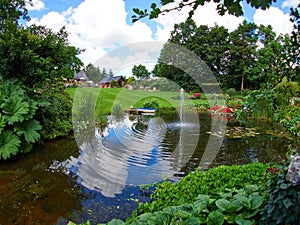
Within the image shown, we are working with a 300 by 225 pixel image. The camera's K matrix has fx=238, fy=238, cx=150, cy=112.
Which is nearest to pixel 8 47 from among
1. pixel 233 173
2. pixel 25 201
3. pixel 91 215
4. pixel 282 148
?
pixel 25 201

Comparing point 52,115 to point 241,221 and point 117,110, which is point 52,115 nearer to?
point 117,110

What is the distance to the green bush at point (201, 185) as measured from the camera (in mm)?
3174

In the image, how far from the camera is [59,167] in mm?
4953

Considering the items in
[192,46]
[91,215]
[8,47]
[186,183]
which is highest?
[192,46]

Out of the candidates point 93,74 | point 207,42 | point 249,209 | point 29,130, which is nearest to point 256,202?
point 249,209

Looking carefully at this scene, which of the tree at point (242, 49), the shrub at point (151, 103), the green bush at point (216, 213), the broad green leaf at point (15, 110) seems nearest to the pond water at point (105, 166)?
the broad green leaf at point (15, 110)

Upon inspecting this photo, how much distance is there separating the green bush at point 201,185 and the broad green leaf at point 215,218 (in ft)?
3.29

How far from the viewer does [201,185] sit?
11.2 ft

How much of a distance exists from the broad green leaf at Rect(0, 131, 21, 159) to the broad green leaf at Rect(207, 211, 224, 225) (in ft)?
13.9

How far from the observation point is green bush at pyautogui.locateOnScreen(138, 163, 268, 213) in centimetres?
317

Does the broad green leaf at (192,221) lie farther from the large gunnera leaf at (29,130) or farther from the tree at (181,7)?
the large gunnera leaf at (29,130)

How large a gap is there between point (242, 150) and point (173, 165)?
236cm

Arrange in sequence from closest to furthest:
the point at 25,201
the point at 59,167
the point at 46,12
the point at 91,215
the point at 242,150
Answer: the point at 91,215, the point at 25,201, the point at 59,167, the point at 242,150, the point at 46,12

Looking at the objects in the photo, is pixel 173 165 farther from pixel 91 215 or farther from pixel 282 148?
pixel 282 148
